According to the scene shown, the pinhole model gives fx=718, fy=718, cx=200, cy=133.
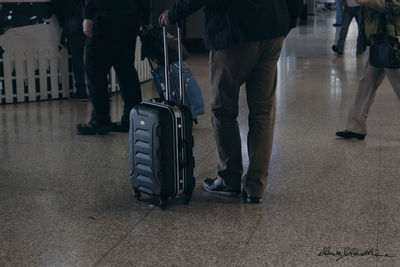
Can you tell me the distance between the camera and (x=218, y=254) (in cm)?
337

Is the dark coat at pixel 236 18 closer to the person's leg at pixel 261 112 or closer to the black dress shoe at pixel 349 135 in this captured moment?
the person's leg at pixel 261 112

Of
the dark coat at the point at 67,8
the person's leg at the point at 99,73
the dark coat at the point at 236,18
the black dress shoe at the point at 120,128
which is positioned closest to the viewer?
the dark coat at the point at 236,18

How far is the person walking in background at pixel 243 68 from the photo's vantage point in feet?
12.8

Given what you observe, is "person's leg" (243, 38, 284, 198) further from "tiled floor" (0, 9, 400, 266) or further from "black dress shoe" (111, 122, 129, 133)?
"black dress shoe" (111, 122, 129, 133)

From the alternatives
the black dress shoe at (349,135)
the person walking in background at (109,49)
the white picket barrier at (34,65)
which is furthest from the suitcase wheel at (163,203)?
the white picket barrier at (34,65)

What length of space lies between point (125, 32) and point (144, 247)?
278cm

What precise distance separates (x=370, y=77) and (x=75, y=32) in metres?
3.39

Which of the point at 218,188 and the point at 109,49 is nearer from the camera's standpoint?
the point at 218,188

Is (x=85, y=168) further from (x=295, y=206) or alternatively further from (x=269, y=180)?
(x=295, y=206)

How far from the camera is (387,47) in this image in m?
5.29

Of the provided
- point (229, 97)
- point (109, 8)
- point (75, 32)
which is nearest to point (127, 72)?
point (109, 8)

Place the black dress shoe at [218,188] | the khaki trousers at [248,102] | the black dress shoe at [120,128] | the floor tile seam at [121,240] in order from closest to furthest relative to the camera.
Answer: the floor tile seam at [121,240]
the khaki trousers at [248,102]
the black dress shoe at [218,188]
the black dress shoe at [120,128]

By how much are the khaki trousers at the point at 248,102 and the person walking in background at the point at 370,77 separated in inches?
58.6

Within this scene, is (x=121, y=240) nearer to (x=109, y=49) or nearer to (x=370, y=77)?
(x=109, y=49)
